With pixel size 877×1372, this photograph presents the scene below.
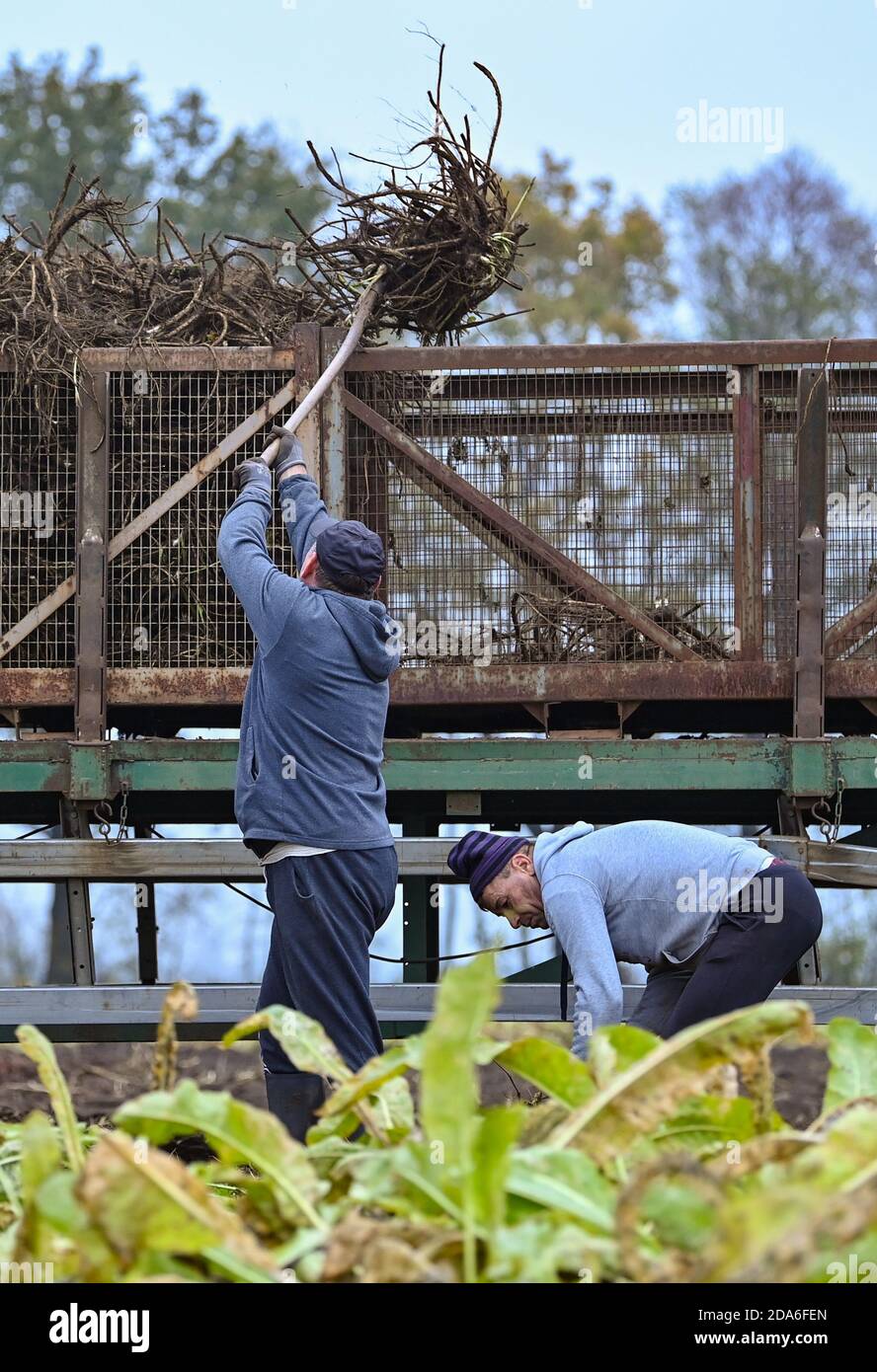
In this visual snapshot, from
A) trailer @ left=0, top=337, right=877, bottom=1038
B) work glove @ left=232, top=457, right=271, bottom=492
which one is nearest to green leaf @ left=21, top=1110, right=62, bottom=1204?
work glove @ left=232, top=457, right=271, bottom=492

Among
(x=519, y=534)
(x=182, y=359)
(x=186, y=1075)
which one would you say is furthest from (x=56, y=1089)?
(x=186, y=1075)

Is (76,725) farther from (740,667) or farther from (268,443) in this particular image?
(740,667)

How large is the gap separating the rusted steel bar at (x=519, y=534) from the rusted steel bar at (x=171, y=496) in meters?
0.28

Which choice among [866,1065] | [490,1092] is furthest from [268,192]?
[866,1065]

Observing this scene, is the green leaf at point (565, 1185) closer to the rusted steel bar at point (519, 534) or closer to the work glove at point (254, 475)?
the work glove at point (254, 475)

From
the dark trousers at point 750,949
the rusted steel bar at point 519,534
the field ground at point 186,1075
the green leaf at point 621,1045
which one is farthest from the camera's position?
the field ground at point 186,1075

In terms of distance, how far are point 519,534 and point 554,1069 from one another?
4136 mm

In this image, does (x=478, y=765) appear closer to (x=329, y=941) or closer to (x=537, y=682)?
(x=537, y=682)

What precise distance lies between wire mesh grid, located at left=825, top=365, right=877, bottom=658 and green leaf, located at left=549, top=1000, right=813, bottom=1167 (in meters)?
4.28

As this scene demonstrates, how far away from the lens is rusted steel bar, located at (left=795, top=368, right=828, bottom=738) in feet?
16.9

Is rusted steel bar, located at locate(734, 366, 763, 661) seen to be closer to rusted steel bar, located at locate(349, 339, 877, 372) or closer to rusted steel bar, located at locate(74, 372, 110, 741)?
rusted steel bar, located at locate(349, 339, 877, 372)

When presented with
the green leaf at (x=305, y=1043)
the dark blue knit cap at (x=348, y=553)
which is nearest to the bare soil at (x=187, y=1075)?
the dark blue knit cap at (x=348, y=553)

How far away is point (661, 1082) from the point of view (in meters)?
1.14

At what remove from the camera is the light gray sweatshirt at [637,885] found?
3.29 meters
